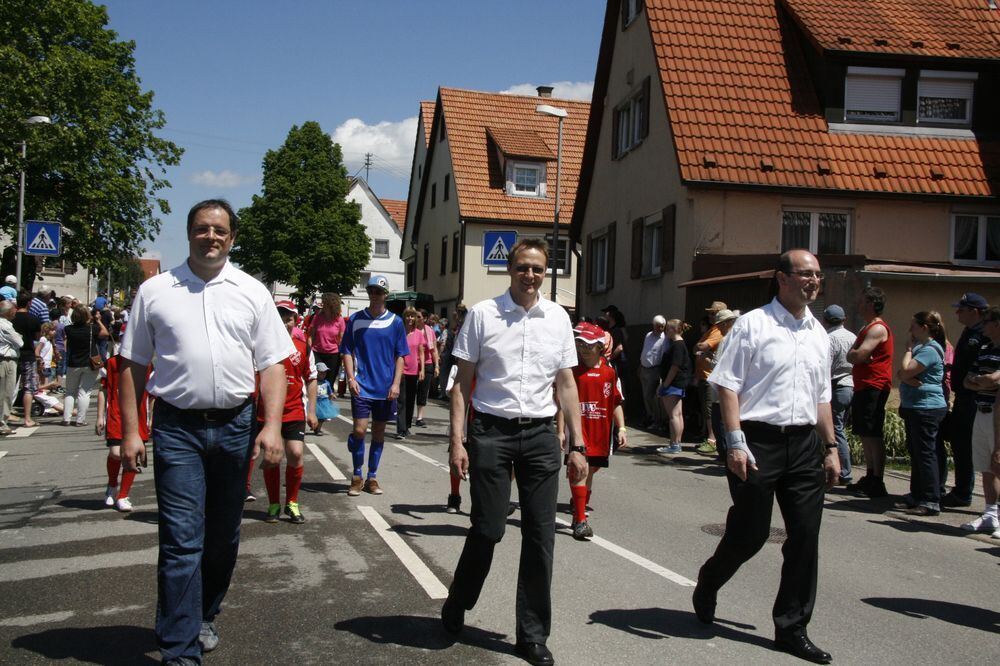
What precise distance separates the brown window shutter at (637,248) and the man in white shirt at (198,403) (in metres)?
18.8

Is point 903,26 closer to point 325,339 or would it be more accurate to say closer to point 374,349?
point 325,339

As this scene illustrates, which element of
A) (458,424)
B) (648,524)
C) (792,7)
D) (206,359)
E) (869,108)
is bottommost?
(648,524)

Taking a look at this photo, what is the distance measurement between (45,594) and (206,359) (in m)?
2.39

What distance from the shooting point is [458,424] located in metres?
5.12

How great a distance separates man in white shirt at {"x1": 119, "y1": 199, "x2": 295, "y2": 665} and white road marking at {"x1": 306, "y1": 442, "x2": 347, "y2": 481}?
19.9 feet

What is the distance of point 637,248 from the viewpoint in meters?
23.1

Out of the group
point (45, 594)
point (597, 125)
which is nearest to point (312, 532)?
point (45, 594)

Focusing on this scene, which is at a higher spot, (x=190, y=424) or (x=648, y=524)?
(x=190, y=424)

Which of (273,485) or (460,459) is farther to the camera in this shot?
(273,485)

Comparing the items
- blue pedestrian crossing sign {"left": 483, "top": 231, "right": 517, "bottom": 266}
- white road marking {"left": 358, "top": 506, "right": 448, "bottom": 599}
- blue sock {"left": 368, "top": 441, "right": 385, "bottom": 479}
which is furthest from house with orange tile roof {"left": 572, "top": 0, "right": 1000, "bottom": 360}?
white road marking {"left": 358, "top": 506, "right": 448, "bottom": 599}

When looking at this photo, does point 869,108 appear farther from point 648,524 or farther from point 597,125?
point 648,524

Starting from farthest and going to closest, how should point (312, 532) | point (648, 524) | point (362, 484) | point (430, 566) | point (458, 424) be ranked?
point (362, 484) < point (648, 524) < point (312, 532) < point (430, 566) < point (458, 424)

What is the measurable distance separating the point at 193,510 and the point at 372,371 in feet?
17.0

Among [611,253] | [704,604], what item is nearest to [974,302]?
[704,604]
